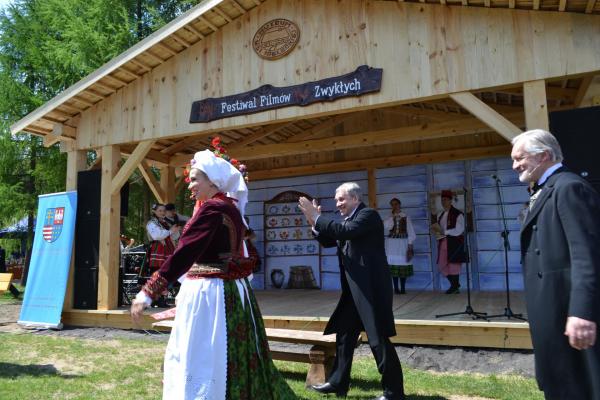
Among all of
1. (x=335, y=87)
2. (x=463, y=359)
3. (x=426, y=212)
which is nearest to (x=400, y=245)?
(x=426, y=212)

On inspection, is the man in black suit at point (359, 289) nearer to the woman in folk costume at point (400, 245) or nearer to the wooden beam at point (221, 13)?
the wooden beam at point (221, 13)

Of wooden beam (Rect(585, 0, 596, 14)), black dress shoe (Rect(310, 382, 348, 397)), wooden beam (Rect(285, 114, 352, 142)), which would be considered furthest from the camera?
wooden beam (Rect(285, 114, 352, 142))

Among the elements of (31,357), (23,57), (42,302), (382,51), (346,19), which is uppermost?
(23,57)

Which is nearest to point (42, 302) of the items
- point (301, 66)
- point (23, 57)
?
point (301, 66)

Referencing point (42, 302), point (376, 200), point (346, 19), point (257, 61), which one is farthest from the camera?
point (376, 200)

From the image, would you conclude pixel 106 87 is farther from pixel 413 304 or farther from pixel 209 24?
pixel 413 304

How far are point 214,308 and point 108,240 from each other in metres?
5.11

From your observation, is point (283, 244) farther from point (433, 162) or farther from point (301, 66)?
point (301, 66)

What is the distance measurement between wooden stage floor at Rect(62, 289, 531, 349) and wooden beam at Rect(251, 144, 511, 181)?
2.41 meters

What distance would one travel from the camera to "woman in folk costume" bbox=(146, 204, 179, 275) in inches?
283

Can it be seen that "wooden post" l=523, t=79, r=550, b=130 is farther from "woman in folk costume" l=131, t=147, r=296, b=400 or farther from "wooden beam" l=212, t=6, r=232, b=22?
"wooden beam" l=212, t=6, r=232, b=22

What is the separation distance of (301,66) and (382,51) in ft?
3.46

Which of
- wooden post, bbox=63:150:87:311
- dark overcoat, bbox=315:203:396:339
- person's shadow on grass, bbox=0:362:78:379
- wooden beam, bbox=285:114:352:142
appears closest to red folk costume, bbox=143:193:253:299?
dark overcoat, bbox=315:203:396:339

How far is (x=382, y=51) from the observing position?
5434mm
